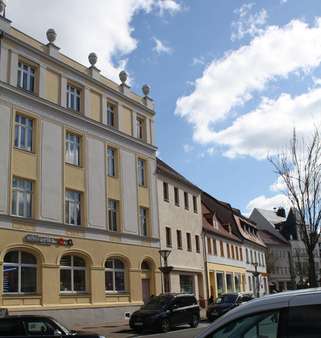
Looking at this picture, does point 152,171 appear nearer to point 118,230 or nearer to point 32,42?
point 118,230

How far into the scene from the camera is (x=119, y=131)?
3659cm

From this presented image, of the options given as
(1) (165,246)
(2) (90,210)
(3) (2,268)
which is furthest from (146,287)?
(3) (2,268)

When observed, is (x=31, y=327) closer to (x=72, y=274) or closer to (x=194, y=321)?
(x=194, y=321)

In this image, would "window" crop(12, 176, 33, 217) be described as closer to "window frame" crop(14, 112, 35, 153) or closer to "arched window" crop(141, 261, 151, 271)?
"window frame" crop(14, 112, 35, 153)

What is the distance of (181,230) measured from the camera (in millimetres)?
43812

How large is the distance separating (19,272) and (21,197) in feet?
12.8

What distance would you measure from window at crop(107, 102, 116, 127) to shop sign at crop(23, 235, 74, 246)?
32.0 feet

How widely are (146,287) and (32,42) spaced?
1811cm

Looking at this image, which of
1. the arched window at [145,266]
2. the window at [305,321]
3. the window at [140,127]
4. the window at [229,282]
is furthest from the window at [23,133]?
the window at [229,282]

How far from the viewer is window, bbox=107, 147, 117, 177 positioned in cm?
3556

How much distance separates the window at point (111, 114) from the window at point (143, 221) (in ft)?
21.0

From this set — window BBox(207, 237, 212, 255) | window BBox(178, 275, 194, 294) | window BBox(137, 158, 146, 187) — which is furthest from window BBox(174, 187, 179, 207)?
window BBox(207, 237, 212, 255)

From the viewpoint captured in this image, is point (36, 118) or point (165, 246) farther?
point (165, 246)

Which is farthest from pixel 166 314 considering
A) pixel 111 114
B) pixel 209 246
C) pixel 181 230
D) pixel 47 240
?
pixel 209 246
